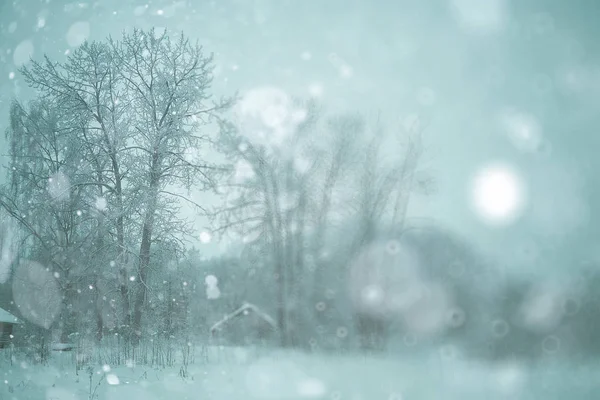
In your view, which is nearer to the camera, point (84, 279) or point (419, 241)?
point (84, 279)

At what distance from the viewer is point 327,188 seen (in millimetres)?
15094

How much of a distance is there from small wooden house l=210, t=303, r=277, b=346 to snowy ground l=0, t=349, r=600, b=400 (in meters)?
4.76

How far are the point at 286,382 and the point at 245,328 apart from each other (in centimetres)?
999

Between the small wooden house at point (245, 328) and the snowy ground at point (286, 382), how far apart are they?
4760 millimetres

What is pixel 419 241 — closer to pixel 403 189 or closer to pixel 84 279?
pixel 403 189

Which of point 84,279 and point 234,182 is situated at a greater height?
point 234,182

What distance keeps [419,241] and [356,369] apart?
9.01 m

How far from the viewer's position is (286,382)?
623 centimetres

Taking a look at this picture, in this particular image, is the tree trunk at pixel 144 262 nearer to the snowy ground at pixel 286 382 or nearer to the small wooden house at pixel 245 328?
the snowy ground at pixel 286 382

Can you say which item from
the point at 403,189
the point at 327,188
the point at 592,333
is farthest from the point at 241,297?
the point at 592,333

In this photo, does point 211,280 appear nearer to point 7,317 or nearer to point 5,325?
point 7,317

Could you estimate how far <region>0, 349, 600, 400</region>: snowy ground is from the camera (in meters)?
5.40

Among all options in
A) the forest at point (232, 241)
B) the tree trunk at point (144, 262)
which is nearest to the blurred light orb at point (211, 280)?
the forest at point (232, 241)

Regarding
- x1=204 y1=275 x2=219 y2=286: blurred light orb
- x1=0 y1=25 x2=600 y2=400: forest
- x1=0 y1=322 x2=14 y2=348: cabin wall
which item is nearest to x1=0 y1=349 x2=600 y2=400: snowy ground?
x1=0 y1=25 x2=600 y2=400: forest
